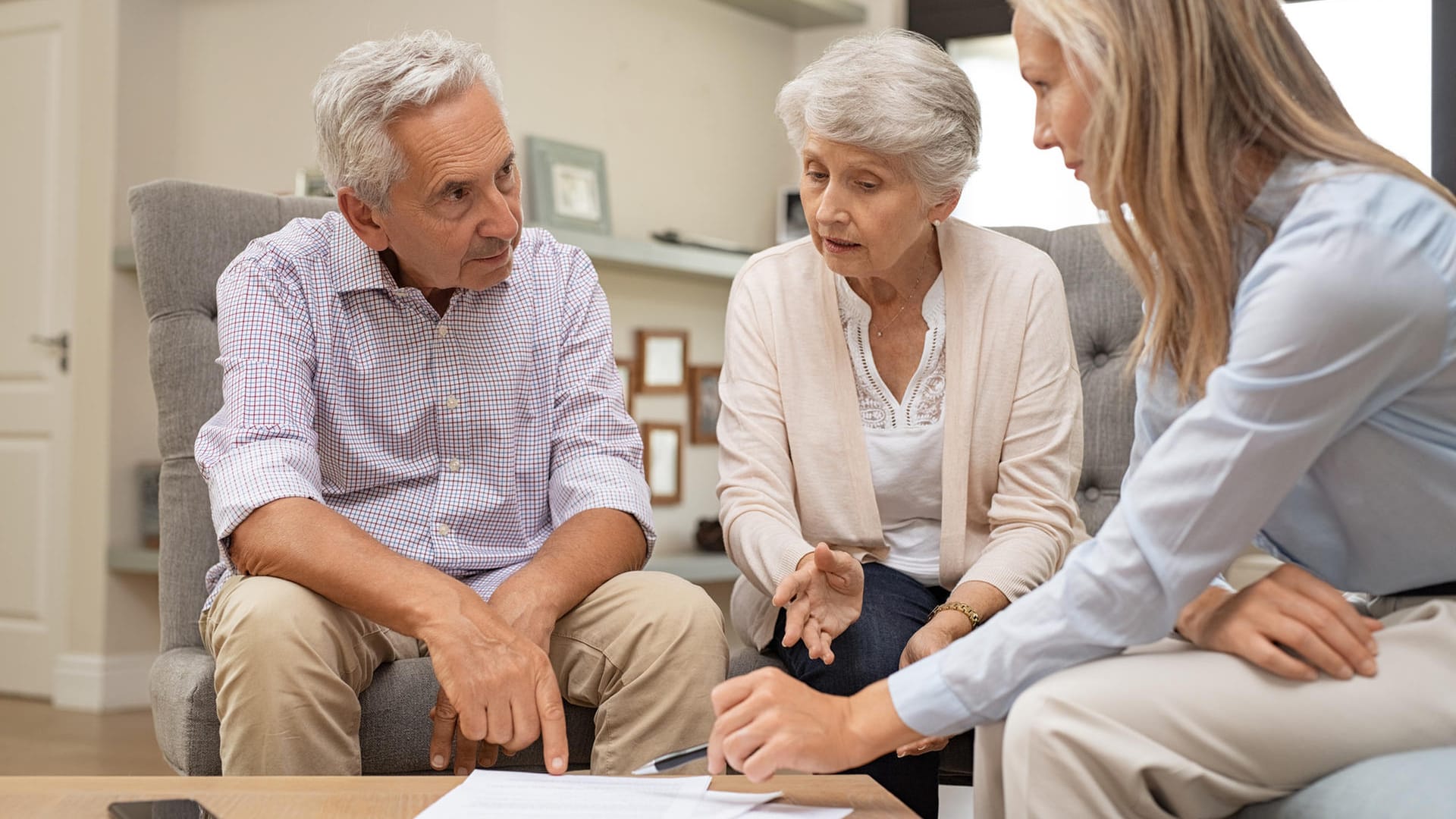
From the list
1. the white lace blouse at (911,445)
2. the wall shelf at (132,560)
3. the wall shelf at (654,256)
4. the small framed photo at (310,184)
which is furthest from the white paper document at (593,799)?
the wall shelf at (132,560)

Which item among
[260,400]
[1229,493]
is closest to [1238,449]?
[1229,493]

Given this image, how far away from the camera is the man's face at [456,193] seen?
1683 mm

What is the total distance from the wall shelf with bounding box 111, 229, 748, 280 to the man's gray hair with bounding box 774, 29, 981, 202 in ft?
6.71

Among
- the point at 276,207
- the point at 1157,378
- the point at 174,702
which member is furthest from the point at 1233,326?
the point at 276,207

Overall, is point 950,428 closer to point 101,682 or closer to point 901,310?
point 901,310

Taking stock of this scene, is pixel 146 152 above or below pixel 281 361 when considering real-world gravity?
above

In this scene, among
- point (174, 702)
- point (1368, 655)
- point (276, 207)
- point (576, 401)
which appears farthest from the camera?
point (276, 207)

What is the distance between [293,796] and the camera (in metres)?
1.12

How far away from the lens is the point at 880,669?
158 cm

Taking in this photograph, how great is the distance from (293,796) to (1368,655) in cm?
83

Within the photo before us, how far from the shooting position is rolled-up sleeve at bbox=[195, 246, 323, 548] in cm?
156

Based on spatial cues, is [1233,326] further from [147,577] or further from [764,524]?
[147,577]

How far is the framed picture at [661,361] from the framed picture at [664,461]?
122 millimetres

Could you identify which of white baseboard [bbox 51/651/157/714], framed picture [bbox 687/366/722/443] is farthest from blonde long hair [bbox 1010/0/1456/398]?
white baseboard [bbox 51/651/157/714]
